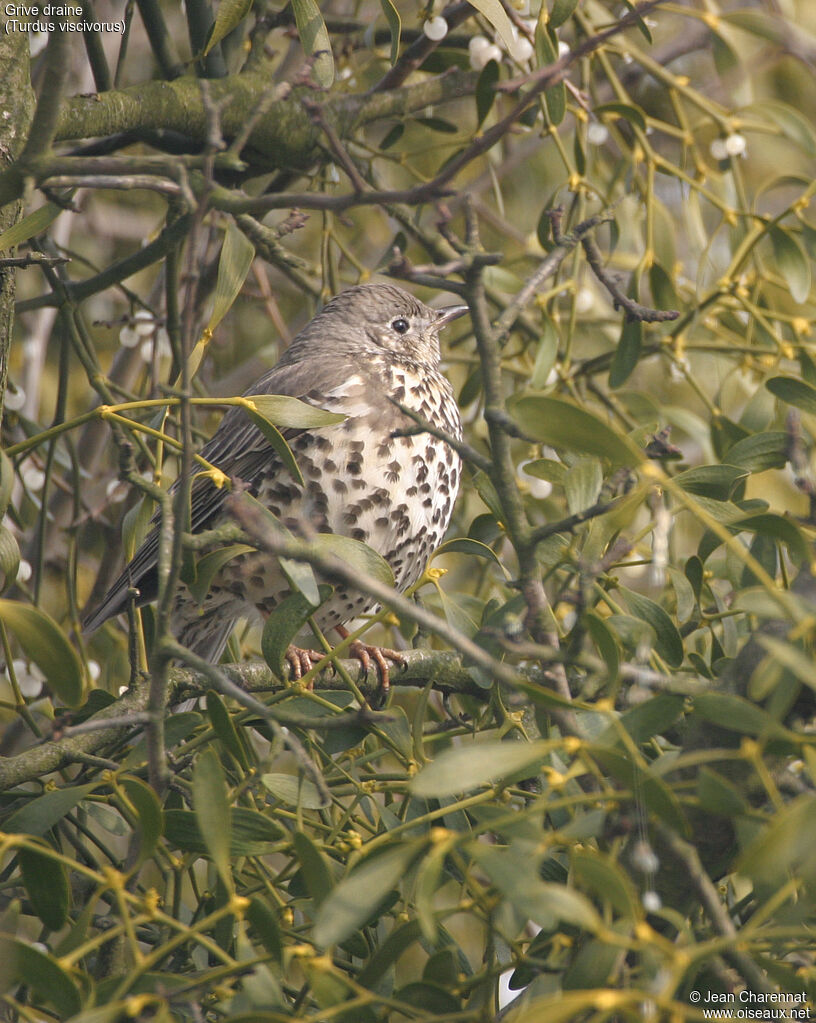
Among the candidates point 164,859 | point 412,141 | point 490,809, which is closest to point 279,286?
point 412,141

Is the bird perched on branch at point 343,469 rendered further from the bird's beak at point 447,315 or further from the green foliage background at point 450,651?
the green foliage background at point 450,651

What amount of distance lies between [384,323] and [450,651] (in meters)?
1.45

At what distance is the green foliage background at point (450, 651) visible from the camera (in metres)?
1.16

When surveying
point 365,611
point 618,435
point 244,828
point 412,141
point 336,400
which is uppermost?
point 412,141

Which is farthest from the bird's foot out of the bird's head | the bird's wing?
the bird's head

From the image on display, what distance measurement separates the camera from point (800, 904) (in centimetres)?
117

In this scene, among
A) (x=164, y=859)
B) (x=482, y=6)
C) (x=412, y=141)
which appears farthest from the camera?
(x=412, y=141)

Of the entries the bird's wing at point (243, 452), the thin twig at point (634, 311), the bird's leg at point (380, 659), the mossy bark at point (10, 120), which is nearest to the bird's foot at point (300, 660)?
the bird's leg at point (380, 659)

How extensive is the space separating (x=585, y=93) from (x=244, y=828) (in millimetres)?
2032

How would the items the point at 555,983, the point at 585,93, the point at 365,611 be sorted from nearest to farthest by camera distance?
1. the point at 555,983
2. the point at 585,93
3. the point at 365,611

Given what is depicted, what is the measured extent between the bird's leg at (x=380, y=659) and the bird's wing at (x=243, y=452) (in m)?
0.54

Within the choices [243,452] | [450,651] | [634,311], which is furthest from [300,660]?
[634,311]

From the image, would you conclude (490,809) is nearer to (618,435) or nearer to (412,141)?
(618,435)

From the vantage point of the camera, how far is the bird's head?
333 centimetres
